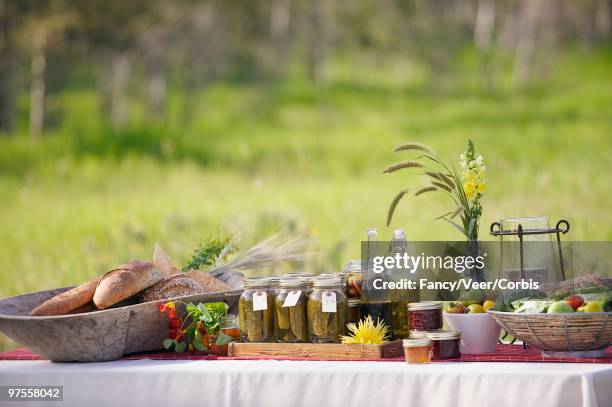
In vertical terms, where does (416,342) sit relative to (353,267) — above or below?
below

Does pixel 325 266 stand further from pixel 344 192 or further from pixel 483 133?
pixel 483 133

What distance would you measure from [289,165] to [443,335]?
8.86 meters

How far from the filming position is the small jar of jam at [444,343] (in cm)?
243

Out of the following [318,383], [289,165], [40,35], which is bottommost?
[318,383]

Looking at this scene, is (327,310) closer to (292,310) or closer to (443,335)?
(292,310)

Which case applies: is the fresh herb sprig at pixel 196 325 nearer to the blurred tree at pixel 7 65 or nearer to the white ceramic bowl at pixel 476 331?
the white ceramic bowl at pixel 476 331

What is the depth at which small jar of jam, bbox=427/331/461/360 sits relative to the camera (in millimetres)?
2432

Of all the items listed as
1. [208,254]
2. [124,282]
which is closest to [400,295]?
[124,282]

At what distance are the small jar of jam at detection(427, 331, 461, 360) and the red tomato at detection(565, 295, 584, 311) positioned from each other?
0.28 m

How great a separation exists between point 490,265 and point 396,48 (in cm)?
1108

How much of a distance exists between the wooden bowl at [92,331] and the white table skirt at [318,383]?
0.04 metres

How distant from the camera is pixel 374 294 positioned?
253 cm

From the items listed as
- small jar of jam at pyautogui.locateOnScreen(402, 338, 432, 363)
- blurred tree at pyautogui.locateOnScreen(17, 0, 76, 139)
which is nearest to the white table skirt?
small jar of jam at pyautogui.locateOnScreen(402, 338, 432, 363)

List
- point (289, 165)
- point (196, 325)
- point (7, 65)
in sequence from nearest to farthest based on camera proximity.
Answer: point (196, 325)
point (289, 165)
point (7, 65)
